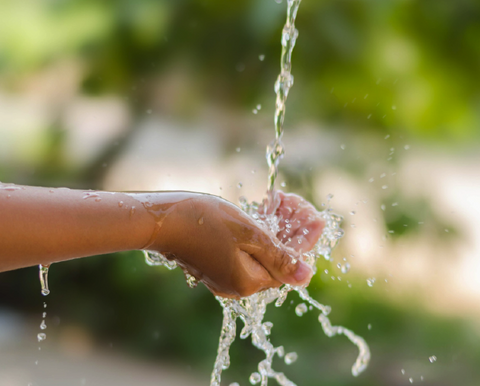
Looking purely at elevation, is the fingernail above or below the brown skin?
below

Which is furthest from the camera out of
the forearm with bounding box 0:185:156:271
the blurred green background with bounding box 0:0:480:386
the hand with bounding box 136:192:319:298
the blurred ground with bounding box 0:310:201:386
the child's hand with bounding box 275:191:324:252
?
the blurred ground with bounding box 0:310:201:386

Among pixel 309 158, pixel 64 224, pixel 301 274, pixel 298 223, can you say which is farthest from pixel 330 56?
pixel 64 224

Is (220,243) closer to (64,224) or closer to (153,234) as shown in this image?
(153,234)

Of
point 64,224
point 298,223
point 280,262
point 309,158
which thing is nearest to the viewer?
point 64,224

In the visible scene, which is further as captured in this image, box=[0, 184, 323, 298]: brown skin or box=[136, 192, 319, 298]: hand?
box=[136, 192, 319, 298]: hand

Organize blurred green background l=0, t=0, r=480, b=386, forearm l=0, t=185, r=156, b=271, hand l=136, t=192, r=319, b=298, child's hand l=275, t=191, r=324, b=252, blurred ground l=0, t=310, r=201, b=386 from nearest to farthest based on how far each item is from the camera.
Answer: forearm l=0, t=185, r=156, b=271, hand l=136, t=192, r=319, b=298, child's hand l=275, t=191, r=324, b=252, blurred green background l=0, t=0, r=480, b=386, blurred ground l=0, t=310, r=201, b=386

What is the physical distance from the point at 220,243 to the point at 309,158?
1.44 metres

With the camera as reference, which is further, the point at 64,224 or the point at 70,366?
the point at 70,366

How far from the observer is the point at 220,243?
669 mm

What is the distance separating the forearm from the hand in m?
0.03

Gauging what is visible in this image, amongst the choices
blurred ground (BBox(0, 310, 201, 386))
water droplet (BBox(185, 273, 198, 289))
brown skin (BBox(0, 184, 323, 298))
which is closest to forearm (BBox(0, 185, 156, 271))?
brown skin (BBox(0, 184, 323, 298))

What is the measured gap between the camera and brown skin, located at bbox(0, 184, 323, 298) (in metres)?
0.56

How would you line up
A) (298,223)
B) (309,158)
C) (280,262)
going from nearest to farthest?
(280,262) < (298,223) < (309,158)

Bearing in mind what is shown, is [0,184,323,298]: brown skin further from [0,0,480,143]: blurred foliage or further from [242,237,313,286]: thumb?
[0,0,480,143]: blurred foliage
